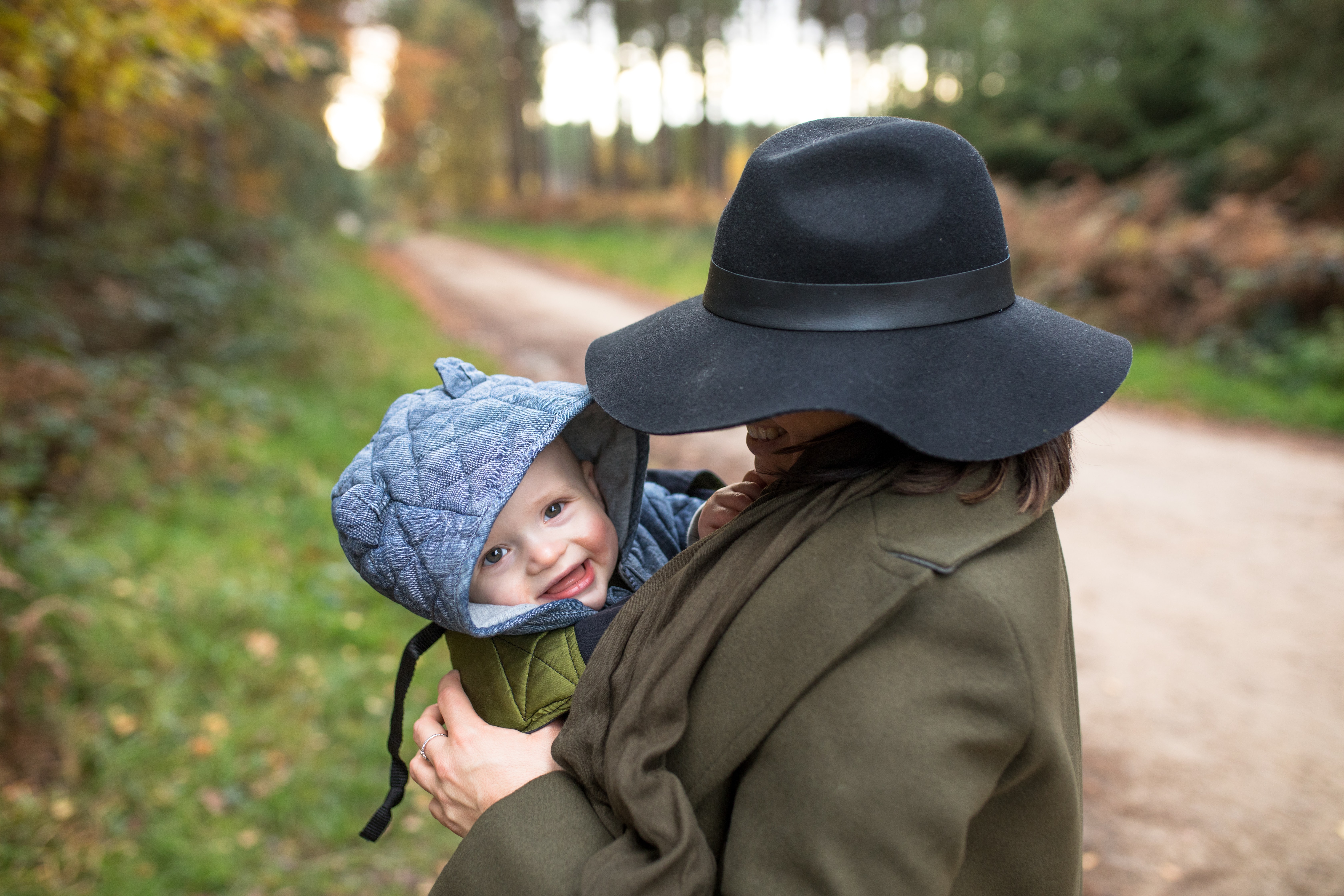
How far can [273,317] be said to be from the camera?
866 centimetres

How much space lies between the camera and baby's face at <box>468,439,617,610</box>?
1.51 m

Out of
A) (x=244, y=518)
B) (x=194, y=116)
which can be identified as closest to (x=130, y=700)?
(x=244, y=518)

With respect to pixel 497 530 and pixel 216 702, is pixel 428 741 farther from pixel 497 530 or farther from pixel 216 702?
pixel 216 702

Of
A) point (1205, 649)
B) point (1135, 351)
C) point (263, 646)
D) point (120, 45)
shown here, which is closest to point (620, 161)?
point (1135, 351)

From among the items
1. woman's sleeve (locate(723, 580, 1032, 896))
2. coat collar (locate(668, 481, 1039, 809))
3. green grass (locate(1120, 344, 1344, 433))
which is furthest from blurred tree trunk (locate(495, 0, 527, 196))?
woman's sleeve (locate(723, 580, 1032, 896))

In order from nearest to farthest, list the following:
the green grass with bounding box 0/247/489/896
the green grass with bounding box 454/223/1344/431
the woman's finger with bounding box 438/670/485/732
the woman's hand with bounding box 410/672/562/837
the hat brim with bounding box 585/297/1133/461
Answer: the hat brim with bounding box 585/297/1133/461
the woman's hand with bounding box 410/672/562/837
the woman's finger with bounding box 438/670/485/732
the green grass with bounding box 0/247/489/896
the green grass with bounding box 454/223/1344/431

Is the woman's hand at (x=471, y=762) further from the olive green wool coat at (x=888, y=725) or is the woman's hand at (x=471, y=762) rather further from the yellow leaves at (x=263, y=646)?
the yellow leaves at (x=263, y=646)

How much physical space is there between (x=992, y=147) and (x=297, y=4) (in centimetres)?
1104

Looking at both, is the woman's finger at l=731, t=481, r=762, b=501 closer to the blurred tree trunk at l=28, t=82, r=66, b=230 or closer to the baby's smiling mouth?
the baby's smiling mouth

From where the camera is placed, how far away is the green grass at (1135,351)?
7456mm

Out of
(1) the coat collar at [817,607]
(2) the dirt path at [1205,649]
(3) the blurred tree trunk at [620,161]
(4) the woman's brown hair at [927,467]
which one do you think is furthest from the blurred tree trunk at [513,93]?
(1) the coat collar at [817,607]

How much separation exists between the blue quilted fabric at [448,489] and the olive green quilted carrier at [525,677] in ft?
0.11

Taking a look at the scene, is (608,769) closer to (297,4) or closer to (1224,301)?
(1224,301)

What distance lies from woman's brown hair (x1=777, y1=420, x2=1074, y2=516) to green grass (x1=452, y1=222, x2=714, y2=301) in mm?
9725
